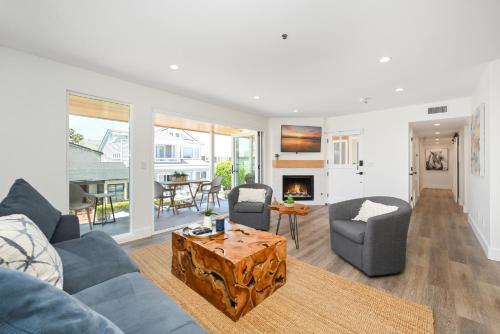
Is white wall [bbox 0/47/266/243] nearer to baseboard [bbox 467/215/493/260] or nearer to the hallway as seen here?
the hallway

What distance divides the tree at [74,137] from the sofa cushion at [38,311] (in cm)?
320

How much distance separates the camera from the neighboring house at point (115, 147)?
3.46 meters

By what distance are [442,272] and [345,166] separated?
3810 mm

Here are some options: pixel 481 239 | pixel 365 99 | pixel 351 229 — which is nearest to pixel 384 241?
pixel 351 229

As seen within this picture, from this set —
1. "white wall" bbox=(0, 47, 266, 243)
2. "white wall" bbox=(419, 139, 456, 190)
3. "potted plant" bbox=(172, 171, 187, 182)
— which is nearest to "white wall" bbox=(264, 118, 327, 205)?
"potted plant" bbox=(172, 171, 187, 182)

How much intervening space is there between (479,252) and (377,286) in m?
1.95

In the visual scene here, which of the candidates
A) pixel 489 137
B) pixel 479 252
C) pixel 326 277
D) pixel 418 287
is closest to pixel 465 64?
pixel 489 137

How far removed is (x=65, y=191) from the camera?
9.65 feet

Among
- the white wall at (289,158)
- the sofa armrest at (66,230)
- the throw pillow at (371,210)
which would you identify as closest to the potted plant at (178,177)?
the white wall at (289,158)

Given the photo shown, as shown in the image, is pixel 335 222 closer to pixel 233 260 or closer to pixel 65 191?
pixel 233 260

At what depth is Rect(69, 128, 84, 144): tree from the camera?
122 inches

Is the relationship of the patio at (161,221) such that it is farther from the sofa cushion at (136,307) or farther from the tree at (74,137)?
the sofa cushion at (136,307)

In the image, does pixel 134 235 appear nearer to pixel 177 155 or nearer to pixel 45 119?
pixel 45 119

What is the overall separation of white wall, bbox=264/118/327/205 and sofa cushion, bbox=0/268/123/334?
18.9ft
